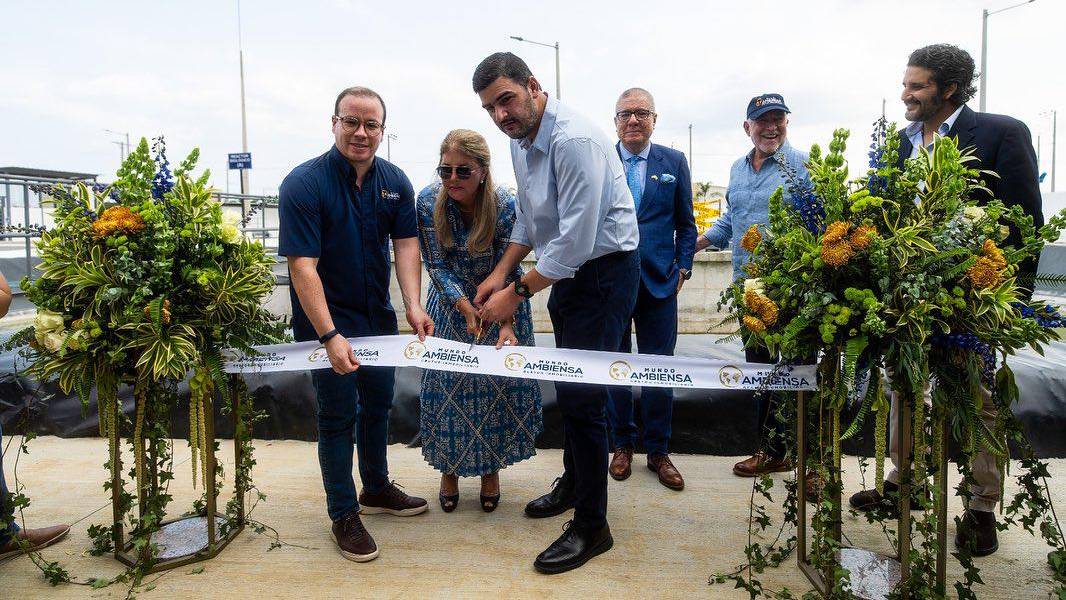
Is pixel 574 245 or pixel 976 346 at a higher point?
pixel 574 245

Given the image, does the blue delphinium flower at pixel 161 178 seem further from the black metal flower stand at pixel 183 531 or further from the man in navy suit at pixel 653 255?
the man in navy suit at pixel 653 255

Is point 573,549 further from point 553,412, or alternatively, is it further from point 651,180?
point 651,180

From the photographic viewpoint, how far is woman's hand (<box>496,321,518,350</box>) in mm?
2795

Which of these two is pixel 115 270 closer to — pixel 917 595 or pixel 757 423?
pixel 917 595

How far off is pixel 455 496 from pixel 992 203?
2.57 meters

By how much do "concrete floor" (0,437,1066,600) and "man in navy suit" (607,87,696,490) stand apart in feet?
0.79

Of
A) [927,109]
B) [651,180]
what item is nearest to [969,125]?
[927,109]

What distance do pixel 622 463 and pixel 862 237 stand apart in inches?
80.2

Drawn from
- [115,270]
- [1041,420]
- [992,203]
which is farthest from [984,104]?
[115,270]

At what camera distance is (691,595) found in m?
2.42

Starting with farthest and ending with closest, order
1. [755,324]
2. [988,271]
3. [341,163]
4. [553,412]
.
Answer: [553,412]
[341,163]
[755,324]
[988,271]

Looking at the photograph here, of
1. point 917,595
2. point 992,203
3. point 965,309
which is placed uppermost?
point 992,203

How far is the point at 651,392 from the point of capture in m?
3.72

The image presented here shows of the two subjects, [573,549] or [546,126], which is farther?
[573,549]
